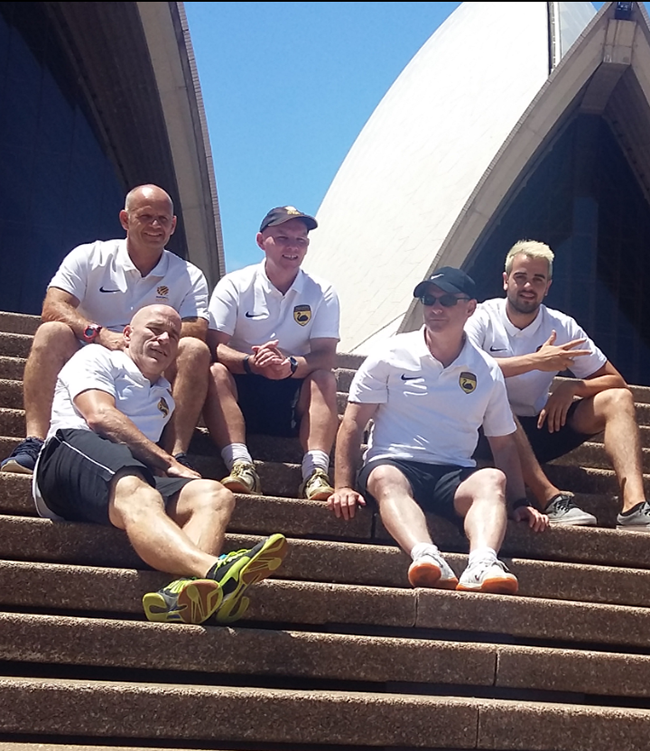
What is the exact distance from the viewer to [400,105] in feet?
68.4

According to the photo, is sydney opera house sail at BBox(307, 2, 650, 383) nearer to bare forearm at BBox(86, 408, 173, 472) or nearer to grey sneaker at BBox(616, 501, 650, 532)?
grey sneaker at BBox(616, 501, 650, 532)

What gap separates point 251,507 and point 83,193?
9254mm

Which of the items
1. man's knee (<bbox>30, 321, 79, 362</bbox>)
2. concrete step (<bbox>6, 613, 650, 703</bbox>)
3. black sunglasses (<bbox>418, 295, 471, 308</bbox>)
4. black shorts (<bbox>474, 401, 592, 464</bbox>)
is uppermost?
black sunglasses (<bbox>418, 295, 471, 308</bbox>)

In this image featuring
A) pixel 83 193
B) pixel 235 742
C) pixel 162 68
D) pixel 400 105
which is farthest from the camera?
pixel 400 105

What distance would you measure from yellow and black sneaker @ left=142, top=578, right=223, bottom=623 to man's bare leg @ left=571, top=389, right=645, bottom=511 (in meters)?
2.29

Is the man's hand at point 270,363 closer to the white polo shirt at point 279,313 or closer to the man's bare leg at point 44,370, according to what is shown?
the white polo shirt at point 279,313

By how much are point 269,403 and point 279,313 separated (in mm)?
459

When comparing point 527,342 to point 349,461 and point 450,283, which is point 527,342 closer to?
point 450,283

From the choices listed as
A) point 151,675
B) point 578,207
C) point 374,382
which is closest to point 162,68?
point 578,207

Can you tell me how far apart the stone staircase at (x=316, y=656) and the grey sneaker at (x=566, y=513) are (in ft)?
1.46

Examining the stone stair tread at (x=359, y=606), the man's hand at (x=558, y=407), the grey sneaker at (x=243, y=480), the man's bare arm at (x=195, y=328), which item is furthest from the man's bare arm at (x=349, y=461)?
the man's hand at (x=558, y=407)

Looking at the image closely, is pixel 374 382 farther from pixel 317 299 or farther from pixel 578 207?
pixel 578 207

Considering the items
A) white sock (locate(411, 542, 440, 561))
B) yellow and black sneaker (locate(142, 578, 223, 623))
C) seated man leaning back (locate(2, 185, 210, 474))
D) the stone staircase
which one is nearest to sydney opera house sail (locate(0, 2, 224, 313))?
seated man leaning back (locate(2, 185, 210, 474))

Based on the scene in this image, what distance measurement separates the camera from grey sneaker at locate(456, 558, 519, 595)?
3.51 m
